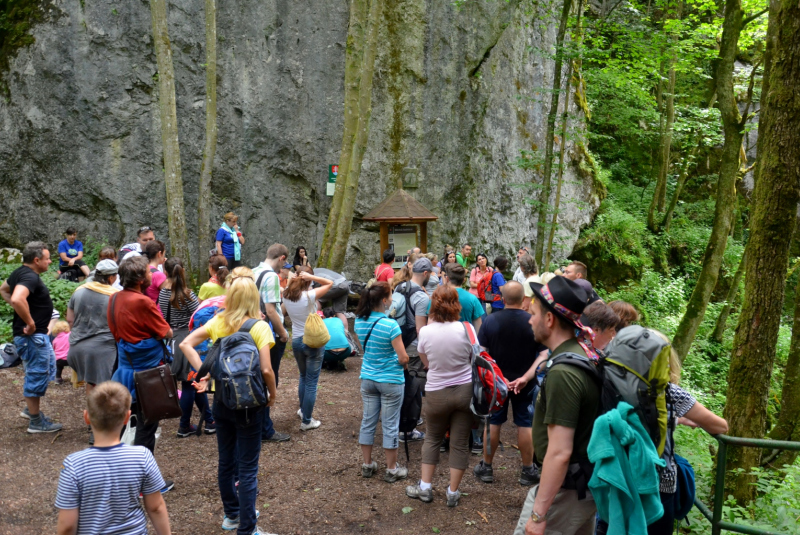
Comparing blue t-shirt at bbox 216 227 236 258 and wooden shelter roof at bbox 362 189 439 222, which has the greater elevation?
wooden shelter roof at bbox 362 189 439 222

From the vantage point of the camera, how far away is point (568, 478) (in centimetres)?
286

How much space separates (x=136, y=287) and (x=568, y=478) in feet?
13.8

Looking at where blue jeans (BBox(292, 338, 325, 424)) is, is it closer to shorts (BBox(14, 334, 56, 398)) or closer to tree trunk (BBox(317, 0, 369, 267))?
shorts (BBox(14, 334, 56, 398))

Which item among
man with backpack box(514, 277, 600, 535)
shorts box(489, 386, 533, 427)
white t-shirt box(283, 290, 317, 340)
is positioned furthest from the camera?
white t-shirt box(283, 290, 317, 340)

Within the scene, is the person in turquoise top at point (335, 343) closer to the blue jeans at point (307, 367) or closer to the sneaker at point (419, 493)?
the blue jeans at point (307, 367)

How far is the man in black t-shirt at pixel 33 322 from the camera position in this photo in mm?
6012

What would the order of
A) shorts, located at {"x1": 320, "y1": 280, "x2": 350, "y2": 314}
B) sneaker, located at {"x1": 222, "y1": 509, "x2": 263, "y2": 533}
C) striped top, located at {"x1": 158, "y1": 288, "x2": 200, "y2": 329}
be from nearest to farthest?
1. sneaker, located at {"x1": 222, "y1": 509, "x2": 263, "y2": 533}
2. striped top, located at {"x1": 158, "y1": 288, "x2": 200, "y2": 329}
3. shorts, located at {"x1": 320, "y1": 280, "x2": 350, "y2": 314}

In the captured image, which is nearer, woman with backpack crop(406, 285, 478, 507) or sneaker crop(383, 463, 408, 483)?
woman with backpack crop(406, 285, 478, 507)

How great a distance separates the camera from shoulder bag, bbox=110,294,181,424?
4.83m

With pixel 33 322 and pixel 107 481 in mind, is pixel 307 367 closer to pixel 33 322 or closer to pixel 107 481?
pixel 33 322

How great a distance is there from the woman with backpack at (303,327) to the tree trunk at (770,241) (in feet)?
14.2

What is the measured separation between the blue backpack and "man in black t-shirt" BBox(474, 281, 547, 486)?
2.42 m

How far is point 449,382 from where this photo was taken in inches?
196

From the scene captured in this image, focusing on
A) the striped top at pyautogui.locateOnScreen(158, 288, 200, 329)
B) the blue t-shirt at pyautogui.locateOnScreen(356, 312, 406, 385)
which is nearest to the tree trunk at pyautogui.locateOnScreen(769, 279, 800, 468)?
the blue t-shirt at pyautogui.locateOnScreen(356, 312, 406, 385)
